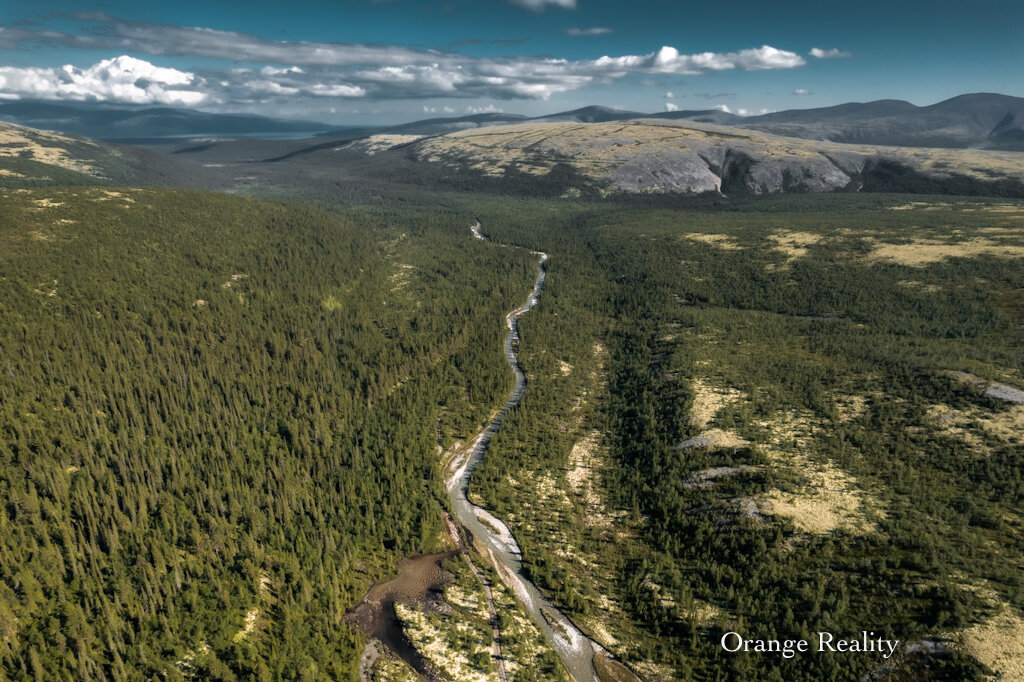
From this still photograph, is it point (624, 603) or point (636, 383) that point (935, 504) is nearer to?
point (624, 603)

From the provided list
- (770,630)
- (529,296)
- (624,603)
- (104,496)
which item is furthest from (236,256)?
(770,630)

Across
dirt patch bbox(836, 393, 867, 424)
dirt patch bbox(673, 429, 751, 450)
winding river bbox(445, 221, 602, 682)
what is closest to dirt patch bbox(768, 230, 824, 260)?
dirt patch bbox(836, 393, 867, 424)

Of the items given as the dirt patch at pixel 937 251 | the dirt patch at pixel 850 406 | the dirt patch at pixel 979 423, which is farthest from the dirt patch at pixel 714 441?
the dirt patch at pixel 937 251

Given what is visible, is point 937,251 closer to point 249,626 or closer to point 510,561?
point 510,561

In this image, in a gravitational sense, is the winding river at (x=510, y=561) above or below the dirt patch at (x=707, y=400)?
below

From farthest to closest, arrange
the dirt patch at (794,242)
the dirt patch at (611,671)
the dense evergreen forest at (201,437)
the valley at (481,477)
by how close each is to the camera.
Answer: the dirt patch at (794,242), the dirt patch at (611,671), the valley at (481,477), the dense evergreen forest at (201,437)

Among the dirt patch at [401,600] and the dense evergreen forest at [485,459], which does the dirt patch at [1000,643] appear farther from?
the dirt patch at [401,600]

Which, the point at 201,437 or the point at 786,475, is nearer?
the point at 786,475

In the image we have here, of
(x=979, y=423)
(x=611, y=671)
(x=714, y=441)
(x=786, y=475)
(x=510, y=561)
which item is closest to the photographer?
(x=611, y=671)

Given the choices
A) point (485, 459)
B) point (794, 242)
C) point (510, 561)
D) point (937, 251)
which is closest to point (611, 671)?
point (510, 561)

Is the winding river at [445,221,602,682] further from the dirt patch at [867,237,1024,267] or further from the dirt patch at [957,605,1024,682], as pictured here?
the dirt patch at [867,237,1024,267]
